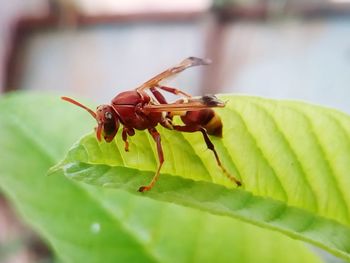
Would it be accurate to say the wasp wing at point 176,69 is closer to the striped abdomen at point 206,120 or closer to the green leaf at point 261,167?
the striped abdomen at point 206,120

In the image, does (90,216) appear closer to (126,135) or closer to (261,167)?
(126,135)

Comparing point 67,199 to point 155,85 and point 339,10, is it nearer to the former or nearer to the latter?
point 155,85

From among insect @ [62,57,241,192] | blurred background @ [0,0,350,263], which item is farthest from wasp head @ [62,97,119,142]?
blurred background @ [0,0,350,263]

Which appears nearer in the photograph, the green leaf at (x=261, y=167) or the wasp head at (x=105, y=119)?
the green leaf at (x=261, y=167)

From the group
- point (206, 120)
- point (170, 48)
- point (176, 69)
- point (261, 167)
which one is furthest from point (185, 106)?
point (170, 48)

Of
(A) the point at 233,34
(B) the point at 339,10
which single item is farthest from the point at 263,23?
(B) the point at 339,10

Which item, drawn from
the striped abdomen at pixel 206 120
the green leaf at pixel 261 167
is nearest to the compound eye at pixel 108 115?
the striped abdomen at pixel 206 120
